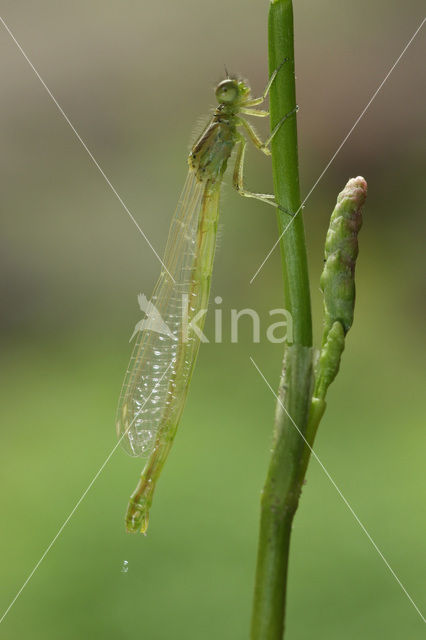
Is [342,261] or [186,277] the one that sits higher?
[186,277]

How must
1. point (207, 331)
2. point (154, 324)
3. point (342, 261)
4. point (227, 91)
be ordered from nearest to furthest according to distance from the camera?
point (342, 261), point (227, 91), point (154, 324), point (207, 331)

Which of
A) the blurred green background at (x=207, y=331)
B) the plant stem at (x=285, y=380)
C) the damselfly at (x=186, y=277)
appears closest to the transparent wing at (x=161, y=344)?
the damselfly at (x=186, y=277)

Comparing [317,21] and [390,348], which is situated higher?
[317,21]

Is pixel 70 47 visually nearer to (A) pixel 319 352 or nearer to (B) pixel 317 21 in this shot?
(B) pixel 317 21

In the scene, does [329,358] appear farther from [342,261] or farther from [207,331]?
[207,331]

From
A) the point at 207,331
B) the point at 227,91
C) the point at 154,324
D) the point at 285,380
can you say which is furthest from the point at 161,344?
the point at 207,331

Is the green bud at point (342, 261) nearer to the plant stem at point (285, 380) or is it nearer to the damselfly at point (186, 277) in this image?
the plant stem at point (285, 380)

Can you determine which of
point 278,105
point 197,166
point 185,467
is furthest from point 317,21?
point 278,105
